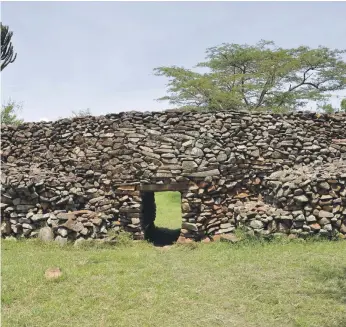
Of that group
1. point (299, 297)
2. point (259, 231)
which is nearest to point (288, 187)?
point (259, 231)

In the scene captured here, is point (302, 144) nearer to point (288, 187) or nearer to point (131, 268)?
point (288, 187)

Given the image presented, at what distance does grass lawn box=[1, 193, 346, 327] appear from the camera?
4164mm

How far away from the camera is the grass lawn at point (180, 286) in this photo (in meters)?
4.16

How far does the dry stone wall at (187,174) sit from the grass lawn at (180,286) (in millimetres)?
748

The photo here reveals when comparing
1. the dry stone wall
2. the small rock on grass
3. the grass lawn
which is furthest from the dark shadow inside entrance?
the small rock on grass

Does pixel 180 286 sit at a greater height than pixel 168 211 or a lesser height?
greater

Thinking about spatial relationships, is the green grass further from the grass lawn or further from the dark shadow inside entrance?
the grass lawn

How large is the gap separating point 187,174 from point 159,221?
4567 millimetres

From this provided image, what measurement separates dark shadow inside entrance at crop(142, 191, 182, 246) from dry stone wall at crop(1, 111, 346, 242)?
3.32 feet

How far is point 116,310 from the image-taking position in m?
4.34

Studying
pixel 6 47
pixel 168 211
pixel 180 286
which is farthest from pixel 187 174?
pixel 6 47

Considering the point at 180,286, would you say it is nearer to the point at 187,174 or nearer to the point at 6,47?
the point at 187,174

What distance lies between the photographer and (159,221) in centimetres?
1218

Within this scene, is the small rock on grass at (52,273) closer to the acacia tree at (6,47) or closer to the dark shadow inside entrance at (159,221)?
the dark shadow inside entrance at (159,221)
